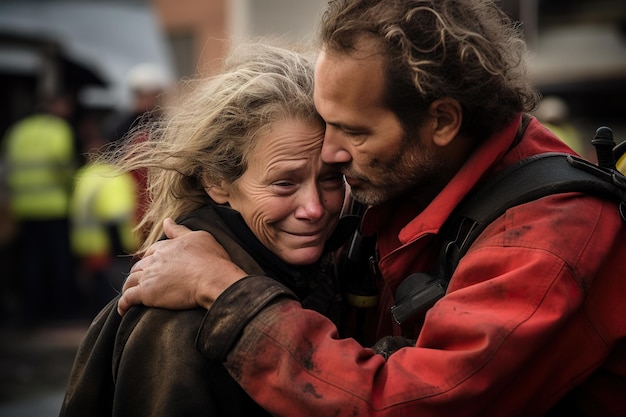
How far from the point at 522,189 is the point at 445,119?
0.26 m

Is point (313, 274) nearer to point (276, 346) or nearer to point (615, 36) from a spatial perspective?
point (276, 346)

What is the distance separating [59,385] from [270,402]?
5.36m

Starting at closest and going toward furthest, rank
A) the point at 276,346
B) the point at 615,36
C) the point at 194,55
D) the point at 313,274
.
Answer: the point at 276,346 → the point at 313,274 → the point at 615,36 → the point at 194,55

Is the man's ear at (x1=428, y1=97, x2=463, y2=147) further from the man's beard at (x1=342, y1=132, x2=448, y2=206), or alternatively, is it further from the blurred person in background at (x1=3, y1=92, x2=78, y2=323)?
the blurred person in background at (x1=3, y1=92, x2=78, y2=323)

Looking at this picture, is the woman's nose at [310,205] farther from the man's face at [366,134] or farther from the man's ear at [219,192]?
the man's ear at [219,192]

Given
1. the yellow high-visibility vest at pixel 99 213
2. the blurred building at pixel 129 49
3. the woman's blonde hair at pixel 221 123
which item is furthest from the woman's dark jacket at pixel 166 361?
the blurred building at pixel 129 49

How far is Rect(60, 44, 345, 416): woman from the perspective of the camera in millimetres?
2164

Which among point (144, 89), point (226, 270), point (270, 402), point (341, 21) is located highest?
point (341, 21)

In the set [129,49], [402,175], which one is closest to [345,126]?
[402,175]

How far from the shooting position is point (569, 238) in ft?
6.15

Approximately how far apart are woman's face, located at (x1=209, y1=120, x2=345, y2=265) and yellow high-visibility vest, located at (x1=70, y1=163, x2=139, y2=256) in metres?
5.07

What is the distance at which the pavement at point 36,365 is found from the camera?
6.31 m

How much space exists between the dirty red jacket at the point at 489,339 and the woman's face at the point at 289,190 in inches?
12.0

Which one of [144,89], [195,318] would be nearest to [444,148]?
A: [195,318]
